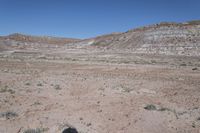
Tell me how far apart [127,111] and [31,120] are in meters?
4.58

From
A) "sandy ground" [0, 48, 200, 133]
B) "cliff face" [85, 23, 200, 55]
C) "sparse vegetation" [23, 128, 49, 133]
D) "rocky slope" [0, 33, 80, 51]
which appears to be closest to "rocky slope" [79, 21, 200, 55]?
"cliff face" [85, 23, 200, 55]

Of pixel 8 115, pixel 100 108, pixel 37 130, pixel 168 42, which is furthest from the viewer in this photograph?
pixel 168 42

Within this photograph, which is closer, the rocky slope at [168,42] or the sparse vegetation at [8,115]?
the sparse vegetation at [8,115]

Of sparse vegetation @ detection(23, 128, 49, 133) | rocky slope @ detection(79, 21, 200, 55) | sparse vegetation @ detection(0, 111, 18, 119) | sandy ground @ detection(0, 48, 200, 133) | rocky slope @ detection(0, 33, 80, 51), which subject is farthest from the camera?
rocky slope @ detection(0, 33, 80, 51)

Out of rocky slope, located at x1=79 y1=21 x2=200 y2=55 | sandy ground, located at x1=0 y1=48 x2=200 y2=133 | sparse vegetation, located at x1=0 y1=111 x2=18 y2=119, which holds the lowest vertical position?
sandy ground, located at x1=0 y1=48 x2=200 y2=133

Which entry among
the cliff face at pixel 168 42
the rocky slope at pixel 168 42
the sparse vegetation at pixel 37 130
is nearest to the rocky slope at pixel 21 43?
the rocky slope at pixel 168 42

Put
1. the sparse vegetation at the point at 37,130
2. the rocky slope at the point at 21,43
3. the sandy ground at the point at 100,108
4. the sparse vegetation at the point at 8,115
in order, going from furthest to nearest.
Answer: the rocky slope at the point at 21,43, the sparse vegetation at the point at 8,115, the sandy ground at the point at 100,108, the sparse vegetation at the point at 37,130

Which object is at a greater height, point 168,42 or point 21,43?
point 21,43

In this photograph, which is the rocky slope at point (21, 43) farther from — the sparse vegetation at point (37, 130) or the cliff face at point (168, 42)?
the sparse vegetation at point (37, 130)

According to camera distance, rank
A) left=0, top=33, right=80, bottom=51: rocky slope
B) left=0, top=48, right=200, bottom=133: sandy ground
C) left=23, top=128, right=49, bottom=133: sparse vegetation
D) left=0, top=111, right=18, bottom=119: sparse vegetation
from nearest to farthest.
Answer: left=23, top=128, right=49, bottom=133: sparse vegetation → left=0, top=48, right=200, bottom=133: sandy ground → left=0, top=111, right=18, bottom=119: sparse vegetation → left=0, top=33, right=80, bottom=51: rocky slope

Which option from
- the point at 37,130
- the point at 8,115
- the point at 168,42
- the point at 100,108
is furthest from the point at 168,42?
the point at 37,130

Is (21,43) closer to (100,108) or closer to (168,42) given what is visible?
(168,42)

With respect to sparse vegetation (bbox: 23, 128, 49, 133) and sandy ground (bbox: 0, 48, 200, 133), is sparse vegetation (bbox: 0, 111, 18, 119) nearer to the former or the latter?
sandy ground (bbox: 0, 48, 200, 133)

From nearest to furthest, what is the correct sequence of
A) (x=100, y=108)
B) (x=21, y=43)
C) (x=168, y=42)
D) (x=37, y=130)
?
1. (x=37, y=130)
2. (x=100, y=108)
3. (x=168, y=42)
4. (x=21, y=43)
